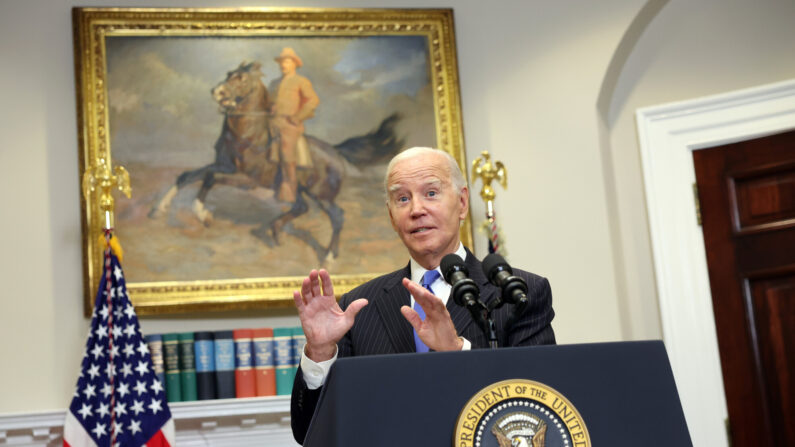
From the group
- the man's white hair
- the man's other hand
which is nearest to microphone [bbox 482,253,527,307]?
the man's other hand

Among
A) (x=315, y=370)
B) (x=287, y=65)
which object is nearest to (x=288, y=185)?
(x=287, y=65)

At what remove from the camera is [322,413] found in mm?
1651

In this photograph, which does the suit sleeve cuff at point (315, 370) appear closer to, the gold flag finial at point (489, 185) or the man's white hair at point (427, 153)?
the man's white hair at point (427, 153)

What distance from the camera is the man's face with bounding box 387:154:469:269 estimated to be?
104 inches

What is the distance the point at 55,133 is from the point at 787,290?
409 cm

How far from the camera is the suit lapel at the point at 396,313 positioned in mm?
2479

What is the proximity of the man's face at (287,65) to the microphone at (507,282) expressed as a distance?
3.59 metres

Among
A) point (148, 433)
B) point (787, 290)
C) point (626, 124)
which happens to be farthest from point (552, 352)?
point (626, 124)

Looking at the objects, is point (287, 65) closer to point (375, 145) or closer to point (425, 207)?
point (375, 145)

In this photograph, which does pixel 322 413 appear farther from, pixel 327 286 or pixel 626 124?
pixel 626 124

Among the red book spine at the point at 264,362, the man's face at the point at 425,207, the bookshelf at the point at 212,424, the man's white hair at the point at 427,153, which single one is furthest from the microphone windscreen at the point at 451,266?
the red book spine at the point at 264,362

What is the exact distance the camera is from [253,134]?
5.22 metres

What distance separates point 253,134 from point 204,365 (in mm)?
1352

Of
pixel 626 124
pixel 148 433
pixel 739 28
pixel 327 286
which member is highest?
pixel 739 28
